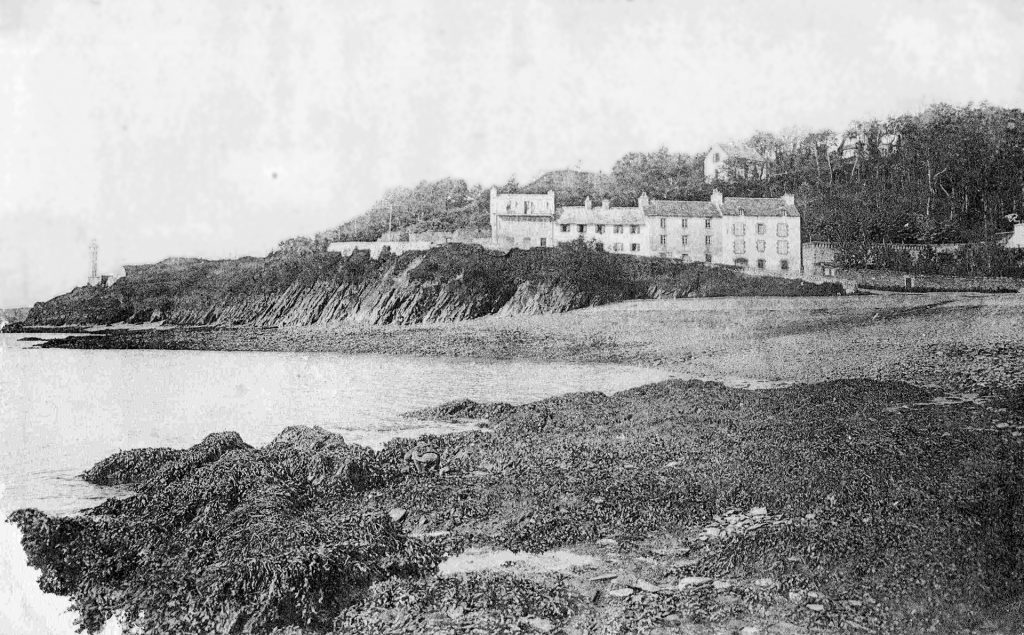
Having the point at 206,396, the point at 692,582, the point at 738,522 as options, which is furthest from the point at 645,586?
the point at 206,396

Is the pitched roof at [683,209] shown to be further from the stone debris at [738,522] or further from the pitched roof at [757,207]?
the stone debris at [738,522]

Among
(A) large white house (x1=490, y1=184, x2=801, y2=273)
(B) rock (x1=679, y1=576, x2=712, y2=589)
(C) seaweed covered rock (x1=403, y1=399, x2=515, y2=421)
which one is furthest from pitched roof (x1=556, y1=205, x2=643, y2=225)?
(B) rock (x1=679, y1=576, x2=712, y2=589)

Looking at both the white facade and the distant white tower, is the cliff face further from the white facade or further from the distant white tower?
the white facade

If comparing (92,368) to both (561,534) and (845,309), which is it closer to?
(561,534)

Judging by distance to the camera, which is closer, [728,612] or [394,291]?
[728,612]

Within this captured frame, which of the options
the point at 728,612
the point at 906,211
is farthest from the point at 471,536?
the point at 906,211
